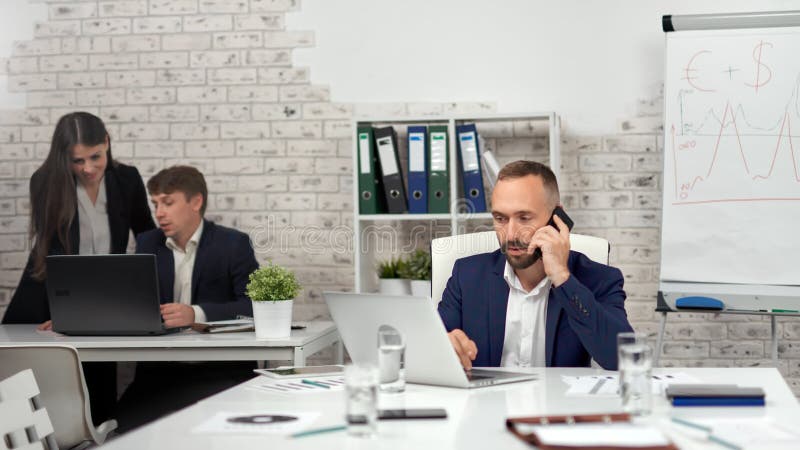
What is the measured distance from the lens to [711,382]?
6.67 ft

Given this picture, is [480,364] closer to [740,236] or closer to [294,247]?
[740,236]

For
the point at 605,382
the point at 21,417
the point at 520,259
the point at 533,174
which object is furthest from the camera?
the point at 533,174

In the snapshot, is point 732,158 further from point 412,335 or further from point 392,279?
point 412,335

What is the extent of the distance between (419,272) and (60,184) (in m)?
1.86

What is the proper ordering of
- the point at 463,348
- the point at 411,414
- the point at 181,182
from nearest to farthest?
the point at 411,414
the point at 463,348
the point at 181,182

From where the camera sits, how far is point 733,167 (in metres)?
3.56

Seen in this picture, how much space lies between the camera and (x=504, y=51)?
13.6 ft

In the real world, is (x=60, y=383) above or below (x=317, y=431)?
below

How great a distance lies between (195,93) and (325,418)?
3009mm

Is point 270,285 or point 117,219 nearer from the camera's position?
point 270,285

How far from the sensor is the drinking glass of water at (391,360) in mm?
1901

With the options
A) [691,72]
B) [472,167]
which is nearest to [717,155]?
[691,72]

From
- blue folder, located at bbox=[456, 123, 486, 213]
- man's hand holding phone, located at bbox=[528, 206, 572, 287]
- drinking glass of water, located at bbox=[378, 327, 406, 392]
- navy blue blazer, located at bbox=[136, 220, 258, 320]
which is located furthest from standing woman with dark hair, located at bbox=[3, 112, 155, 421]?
drinking glass of water, located at bbox=[378, 327, 406, 392]

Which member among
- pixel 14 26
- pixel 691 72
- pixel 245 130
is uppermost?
pixel 14 26
